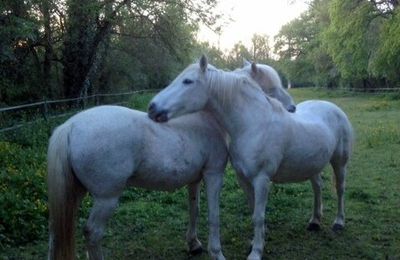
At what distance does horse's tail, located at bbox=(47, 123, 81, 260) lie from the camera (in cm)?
362

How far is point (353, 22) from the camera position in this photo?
79.8 ft

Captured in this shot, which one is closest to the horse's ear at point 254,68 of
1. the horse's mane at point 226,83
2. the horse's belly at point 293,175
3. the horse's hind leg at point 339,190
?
the horse's mane at point 226,83

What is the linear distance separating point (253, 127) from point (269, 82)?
74 cm

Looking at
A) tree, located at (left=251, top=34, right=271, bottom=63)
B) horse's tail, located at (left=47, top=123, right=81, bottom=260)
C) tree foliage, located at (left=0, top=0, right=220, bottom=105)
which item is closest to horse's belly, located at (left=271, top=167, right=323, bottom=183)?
horse's tail, located at (left=47, top=123, right=81, bottom=260)

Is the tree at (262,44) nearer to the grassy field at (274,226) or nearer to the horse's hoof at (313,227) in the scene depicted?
the grassy field at (274,226)

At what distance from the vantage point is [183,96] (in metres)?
4.05

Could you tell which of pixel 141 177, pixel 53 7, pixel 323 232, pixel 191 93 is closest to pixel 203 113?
pixel 191 93

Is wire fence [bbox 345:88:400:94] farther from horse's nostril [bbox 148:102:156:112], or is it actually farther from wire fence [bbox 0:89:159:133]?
horse's nostril [bbox 148:102:156:112]

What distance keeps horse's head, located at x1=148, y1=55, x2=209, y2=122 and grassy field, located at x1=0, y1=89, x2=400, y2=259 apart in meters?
1.63

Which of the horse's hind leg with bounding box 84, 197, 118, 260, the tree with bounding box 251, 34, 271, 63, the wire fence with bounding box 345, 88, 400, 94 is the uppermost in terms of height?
the tree with bounding box 251, 34, 271, 63

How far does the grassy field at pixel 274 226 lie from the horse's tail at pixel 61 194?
1088 millimetres

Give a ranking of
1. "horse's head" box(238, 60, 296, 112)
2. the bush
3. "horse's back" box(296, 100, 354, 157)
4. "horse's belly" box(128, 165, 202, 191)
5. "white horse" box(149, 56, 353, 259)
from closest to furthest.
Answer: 1. "horse's belly" box(128, 165, 202, 191)
2. "white horse" box(149, 56, 353, 259)
3. "horse's head" box(238, 60, 296, 112)
4. the bush
5. "horse's back" box(296, 100, 354, 157)

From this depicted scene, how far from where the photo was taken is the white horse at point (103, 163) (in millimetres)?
3623

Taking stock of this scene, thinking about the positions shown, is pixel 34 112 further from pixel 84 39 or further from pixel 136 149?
pixel 136 149
